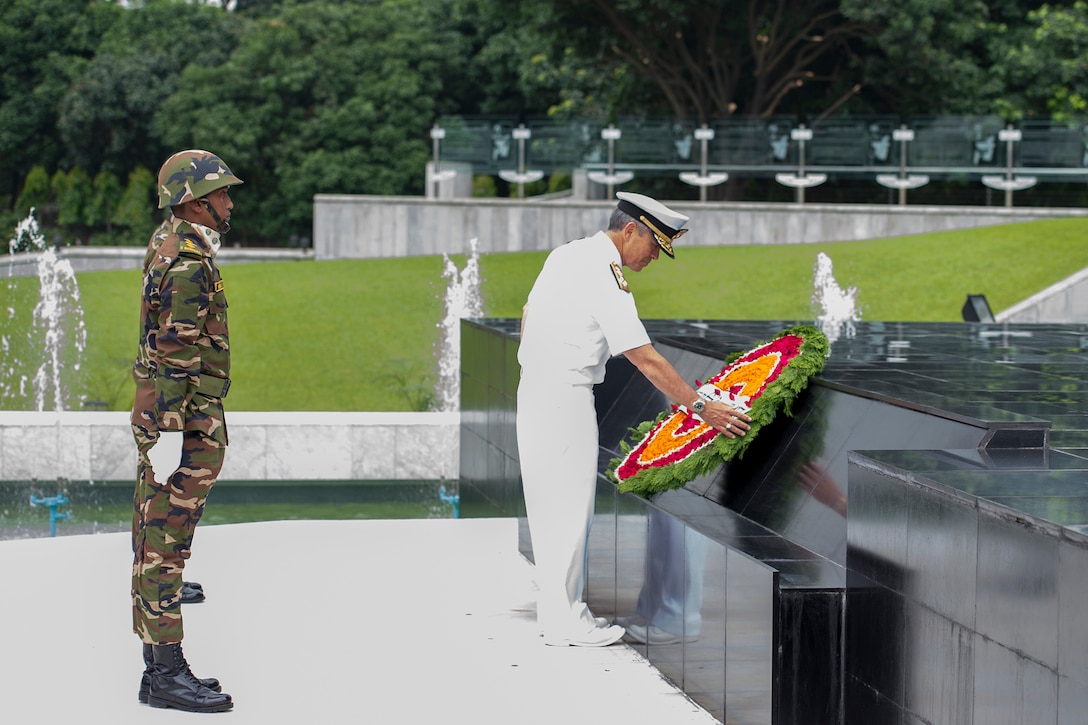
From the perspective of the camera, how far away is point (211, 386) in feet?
15.5

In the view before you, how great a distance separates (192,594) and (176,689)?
5.00 ft

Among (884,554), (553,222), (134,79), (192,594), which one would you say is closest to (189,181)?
(192,594)

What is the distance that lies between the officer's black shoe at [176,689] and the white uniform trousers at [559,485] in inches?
52.9

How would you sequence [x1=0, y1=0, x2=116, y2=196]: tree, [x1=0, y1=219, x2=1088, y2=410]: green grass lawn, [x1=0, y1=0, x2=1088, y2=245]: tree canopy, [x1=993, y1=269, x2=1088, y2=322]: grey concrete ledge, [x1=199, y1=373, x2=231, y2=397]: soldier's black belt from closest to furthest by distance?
[x1=199, y1=373, x2=231, y2=397]: soldier's black belt → [x1=0, y1=219, x2=1088, y2=410]: green grass lawn → [x1=993, y1=269, x2=1088, y2=322]: grey concrete ledge → [x1=0, y1=0, x2=1088, y2=245]: tree canopy → [x1=0, y1=0, x2=116, y2=196]: tree

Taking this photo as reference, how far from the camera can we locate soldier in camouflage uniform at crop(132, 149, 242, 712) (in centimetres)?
461

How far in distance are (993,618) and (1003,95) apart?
3069 centimetres

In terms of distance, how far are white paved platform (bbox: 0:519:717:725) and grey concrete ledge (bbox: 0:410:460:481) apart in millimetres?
4570

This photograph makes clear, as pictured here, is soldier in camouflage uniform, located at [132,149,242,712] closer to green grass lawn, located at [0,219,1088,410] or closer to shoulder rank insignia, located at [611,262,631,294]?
shoulder rank insignia, located at [611,262,631,294]

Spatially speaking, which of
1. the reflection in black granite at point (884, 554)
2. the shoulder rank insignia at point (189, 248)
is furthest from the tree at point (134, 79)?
the shoulder rank insignia at point (189, 248)

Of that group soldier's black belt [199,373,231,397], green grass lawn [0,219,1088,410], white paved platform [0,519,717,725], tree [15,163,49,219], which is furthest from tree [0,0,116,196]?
soldier's black belt [199,373,231,397]

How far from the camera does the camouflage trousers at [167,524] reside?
469cm

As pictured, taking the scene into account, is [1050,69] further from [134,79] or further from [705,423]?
[705,423]

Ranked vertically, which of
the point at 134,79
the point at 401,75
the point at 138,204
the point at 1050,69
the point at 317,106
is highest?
the point at 134,79

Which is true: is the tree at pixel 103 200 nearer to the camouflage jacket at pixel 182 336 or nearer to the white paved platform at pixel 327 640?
the white paved platform at pixel 327 640
